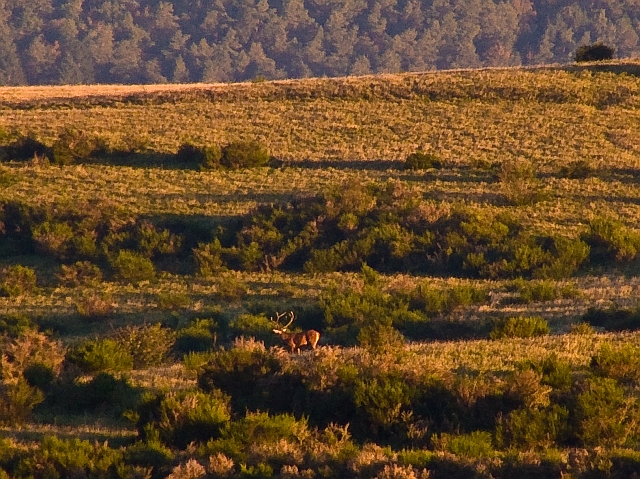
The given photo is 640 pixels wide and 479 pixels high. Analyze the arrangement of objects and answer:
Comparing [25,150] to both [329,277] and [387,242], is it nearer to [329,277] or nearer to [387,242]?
[387,242]

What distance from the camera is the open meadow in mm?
9562

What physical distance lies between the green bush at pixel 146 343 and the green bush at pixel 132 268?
241 inches

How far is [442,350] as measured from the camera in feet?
43.6

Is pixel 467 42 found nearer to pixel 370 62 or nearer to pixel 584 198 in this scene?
pixel 370 62

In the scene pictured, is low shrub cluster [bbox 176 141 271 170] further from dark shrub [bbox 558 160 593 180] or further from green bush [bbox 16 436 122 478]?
green bush [bbox 16 436 122 478]

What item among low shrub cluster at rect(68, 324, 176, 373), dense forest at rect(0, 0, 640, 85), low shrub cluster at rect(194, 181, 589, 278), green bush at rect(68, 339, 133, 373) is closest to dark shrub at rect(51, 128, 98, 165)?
low shrub cluster at rect(194, 181, 589, 278)

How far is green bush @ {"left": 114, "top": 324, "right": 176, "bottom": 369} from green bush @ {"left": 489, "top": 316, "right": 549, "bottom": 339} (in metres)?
4.58

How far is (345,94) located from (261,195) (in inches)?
489

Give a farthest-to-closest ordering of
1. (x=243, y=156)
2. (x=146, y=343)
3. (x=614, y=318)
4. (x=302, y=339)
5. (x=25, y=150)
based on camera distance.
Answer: (x=25, y=150) → (x=243, y=156) → (x=614, y=318) → (x=146, y=343) → (x=302, y=339)

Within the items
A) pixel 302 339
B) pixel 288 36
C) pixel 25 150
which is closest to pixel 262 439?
pixel 302 339

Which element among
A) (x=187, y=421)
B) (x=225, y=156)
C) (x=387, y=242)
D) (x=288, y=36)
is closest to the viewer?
(x=187, y=421)

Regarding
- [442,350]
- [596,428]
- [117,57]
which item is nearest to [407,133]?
[442,350]

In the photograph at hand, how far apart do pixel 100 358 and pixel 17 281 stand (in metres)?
9.57

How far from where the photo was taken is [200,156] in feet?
104
